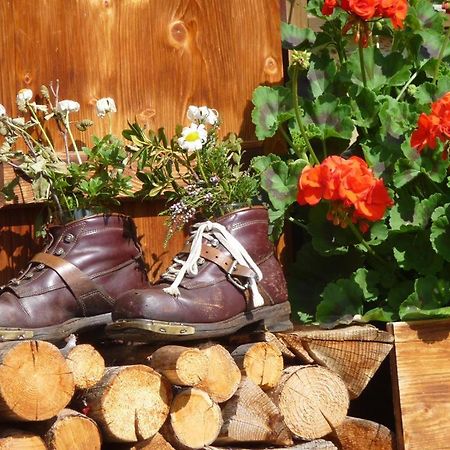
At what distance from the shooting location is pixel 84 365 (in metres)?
2.43

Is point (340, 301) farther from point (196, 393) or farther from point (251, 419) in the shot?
point (196, 393)

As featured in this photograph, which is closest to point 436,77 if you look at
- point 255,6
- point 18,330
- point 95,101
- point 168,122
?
point 255,6

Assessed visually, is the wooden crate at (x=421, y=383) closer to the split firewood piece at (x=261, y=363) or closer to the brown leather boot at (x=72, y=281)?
the split firewood piece at (x=261, y=363)

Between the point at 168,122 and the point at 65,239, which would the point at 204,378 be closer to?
the point at 65,239

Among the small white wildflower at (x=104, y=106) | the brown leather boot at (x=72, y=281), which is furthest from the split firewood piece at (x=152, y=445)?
the small white wildflower at (x=104, y=106)

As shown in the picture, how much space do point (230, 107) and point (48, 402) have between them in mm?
1390

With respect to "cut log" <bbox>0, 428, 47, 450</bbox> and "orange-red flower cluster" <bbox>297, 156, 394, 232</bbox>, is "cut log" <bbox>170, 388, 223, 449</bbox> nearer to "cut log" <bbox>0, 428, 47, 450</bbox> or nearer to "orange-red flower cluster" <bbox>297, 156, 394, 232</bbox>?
"cut log" <bbox>0, 428, 47, 450</bbox>

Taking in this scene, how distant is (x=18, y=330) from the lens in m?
2.60

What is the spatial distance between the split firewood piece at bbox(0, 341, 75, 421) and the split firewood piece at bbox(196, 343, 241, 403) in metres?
0.38

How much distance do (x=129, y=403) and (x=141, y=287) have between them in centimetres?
39

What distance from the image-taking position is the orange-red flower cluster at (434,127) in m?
2.89

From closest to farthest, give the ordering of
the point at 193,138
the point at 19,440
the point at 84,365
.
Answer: the point at 19,440 < the point at 84,365 < the point at 193,138

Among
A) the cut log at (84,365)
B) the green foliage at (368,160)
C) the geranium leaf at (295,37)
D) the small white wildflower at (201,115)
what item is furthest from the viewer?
the geranium leaf at (295,37)

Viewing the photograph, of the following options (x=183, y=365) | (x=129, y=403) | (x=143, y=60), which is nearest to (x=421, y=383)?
(x=183, y=365)
